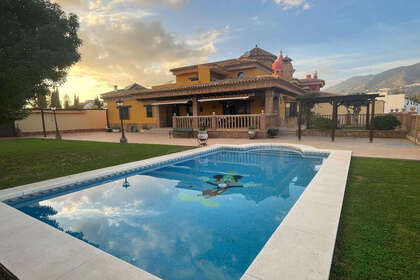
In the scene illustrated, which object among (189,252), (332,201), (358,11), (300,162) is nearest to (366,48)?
(358,11)

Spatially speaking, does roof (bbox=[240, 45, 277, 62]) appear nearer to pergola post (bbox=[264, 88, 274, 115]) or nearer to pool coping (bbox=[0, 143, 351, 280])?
pergola post (bbox=[264, 88, 274, 115])

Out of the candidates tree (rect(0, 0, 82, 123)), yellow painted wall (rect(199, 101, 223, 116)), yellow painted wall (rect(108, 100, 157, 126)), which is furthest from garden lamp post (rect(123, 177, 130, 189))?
yellow painted wall (rect(108, 100, 157, 126))

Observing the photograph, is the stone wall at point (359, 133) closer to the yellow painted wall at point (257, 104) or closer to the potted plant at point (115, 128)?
the yellow painted wall at point (257, 104)

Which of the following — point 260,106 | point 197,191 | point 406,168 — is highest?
point 260,106

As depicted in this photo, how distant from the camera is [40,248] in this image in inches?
107

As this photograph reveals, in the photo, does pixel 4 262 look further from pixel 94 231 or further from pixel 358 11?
pixel 358 11

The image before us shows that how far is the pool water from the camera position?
9.94 ft

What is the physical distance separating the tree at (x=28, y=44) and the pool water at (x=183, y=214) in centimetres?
357

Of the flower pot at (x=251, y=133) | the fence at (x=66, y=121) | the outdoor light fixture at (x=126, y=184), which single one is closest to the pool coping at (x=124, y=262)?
the outdoor light fixture at (x=126, y=184)

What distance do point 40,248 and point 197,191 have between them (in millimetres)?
3745

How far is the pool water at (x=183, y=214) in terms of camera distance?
3029mm

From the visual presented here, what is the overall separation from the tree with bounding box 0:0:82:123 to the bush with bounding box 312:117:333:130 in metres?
15.6

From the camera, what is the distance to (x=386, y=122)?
13719 mm

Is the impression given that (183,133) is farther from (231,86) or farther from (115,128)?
(115,128)
